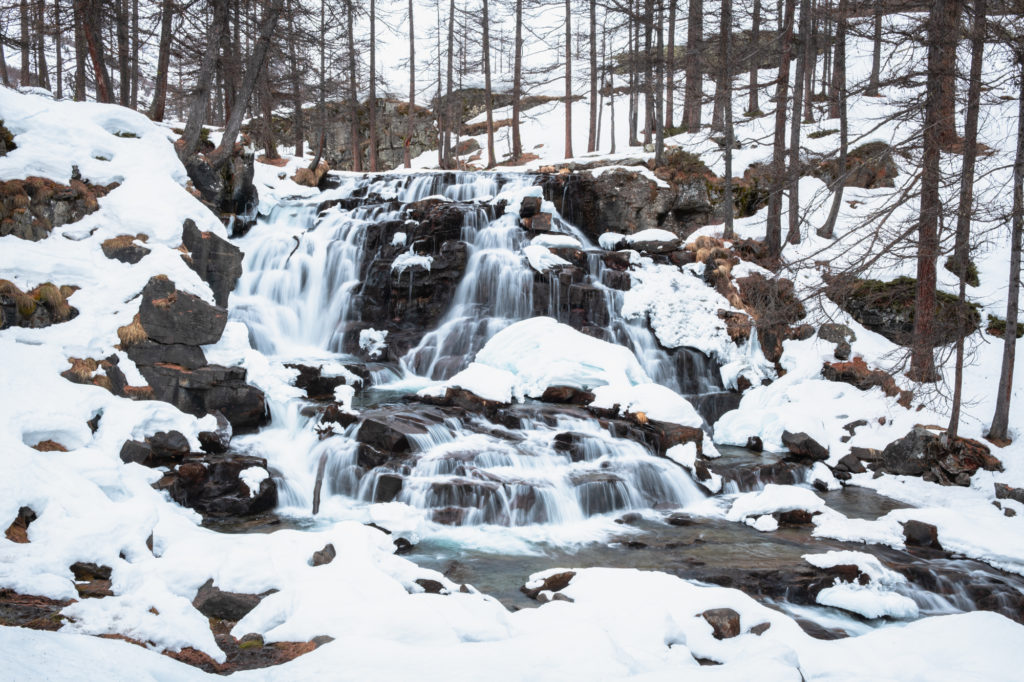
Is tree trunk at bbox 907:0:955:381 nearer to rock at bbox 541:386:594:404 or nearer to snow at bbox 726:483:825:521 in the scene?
snow at bbox 726:483:825:521

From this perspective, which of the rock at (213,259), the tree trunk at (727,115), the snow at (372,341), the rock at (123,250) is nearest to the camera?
the rock at (123,250)

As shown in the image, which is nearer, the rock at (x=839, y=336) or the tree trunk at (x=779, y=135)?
the rock at (x=839, y=336)

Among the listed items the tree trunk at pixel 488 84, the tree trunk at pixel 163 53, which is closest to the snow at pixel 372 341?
the tree trunk at pixel 163 53

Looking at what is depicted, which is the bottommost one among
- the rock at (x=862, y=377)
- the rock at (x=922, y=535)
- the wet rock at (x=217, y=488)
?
the rock at (x=922, y=535)

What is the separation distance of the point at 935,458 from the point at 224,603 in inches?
396

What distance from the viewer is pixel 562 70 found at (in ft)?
156

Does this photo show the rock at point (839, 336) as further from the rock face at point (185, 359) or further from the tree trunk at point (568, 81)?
the tree trunk at point (568, 81)

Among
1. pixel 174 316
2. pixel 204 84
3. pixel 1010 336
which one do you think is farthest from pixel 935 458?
pixel 204 84

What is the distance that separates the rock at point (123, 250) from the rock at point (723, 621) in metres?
9.39

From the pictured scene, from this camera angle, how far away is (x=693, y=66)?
2034 cm

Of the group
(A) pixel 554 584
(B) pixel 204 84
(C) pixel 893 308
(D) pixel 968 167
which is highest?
(B) pixel 204 84

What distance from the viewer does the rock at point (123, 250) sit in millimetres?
9602

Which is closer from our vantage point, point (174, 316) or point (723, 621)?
point (723, 621)

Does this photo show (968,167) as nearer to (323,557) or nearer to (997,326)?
(997,326)
